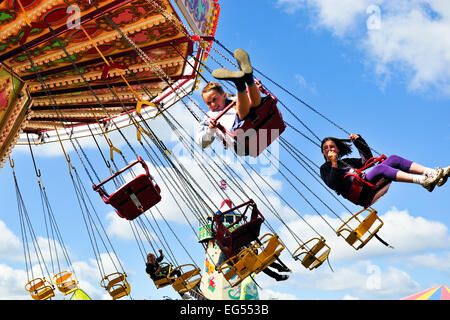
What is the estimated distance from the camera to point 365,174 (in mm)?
5215

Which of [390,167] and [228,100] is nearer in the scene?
[390,167]

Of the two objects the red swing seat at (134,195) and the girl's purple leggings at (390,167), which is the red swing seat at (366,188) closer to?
the girl's purple leggings at (390,167)

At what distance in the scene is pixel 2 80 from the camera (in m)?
8.01

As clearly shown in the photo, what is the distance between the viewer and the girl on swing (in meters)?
4.43

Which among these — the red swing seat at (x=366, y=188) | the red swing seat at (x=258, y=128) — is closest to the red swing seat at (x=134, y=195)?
the red swing seat at (x=258, y=128)

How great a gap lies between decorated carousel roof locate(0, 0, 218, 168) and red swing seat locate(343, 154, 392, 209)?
284 centimetres

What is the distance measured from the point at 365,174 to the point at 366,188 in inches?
6.4

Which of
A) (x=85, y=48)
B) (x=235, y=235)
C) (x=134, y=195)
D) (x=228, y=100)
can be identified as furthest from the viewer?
(x=85, y=48)

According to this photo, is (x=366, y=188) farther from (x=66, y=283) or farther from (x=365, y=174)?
(x=66, y=283)

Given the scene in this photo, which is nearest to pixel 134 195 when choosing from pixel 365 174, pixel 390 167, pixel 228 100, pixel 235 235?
pixel 235 235

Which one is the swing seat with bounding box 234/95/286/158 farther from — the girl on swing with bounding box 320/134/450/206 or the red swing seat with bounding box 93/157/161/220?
the red swing seat with bounding box 93/157/161/220

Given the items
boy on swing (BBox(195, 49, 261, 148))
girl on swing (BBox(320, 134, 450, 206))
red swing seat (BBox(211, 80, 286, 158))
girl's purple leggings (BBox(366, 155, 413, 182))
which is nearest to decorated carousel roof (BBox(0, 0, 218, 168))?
boy on swing (BBox(195, 49, 261, 148))
